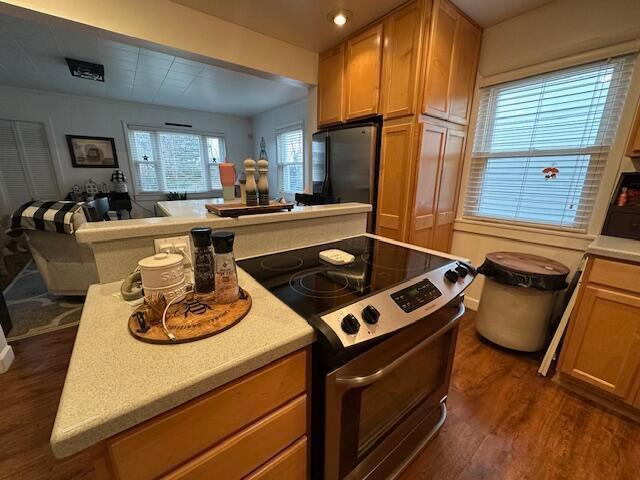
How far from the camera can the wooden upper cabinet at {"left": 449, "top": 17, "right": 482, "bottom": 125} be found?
79.9 inches

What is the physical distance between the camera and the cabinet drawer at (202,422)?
486 millimetres

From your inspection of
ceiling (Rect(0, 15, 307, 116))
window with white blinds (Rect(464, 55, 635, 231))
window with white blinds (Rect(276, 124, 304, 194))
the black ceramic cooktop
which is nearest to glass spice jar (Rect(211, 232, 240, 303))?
the black ceramic cooktop

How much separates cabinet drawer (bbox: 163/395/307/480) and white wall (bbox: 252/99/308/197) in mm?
4187

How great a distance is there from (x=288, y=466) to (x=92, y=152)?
→ 587 cm

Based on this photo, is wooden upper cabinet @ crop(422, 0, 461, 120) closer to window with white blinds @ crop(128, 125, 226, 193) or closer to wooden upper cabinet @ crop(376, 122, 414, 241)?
wooden upper cabinet @ crop(376, 122, 414, 241)

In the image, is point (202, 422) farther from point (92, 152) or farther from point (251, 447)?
point (92, 152)

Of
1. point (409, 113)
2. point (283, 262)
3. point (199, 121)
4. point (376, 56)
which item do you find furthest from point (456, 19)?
point (199, 121)

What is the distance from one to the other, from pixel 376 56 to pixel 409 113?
59 centimetres

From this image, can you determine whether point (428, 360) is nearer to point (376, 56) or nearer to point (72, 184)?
point (376, 56)

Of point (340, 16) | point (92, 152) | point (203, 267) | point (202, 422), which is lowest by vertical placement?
point (202, 422)

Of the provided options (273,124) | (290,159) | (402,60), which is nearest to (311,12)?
(402,60)

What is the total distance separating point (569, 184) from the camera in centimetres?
195

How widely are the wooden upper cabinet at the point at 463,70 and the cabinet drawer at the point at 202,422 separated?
2.34m

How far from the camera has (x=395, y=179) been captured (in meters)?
2.15
